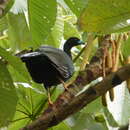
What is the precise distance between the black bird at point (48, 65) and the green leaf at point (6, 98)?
308 mm

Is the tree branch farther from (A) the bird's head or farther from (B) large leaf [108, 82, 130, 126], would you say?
(A) the bird's head

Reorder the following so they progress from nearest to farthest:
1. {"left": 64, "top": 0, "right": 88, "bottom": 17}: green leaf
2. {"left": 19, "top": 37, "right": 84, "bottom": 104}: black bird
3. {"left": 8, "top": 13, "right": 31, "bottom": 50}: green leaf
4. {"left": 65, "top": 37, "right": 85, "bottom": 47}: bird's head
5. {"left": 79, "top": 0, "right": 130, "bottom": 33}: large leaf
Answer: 1. {"left": 79, "top": 0, "right": 130, "bottom": 33}: large leaf
2. {"left": 64, "top": 0, "right": 88, "bottom": 17}: green leaf
3. {"left": 8, "top": 13, "right": 31, "bottom": 50}: green leaf
4. {"left": 19, "top": 37, "right": 84, "bottom": 104}: black bird
5. {"left": 65, "top": 37, "right": 85, "bottom": 47}: bird's head

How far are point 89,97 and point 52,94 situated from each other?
2.35ft

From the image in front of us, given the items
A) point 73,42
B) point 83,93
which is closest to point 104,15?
point 83,93

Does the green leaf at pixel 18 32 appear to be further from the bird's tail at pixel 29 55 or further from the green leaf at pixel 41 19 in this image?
the green leaf at pixel 41 19

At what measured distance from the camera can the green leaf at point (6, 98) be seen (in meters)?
1.12

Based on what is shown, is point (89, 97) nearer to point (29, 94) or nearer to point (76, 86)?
point (76, 86)

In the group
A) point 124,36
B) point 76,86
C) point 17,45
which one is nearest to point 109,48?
point 124,36

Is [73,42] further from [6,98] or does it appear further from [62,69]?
[6,98]

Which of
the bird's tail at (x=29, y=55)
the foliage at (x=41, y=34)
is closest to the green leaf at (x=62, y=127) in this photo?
the foliage at (x=41, y=34)

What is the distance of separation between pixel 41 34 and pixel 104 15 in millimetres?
372

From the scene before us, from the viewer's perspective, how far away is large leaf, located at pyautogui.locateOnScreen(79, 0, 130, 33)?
0.77 m

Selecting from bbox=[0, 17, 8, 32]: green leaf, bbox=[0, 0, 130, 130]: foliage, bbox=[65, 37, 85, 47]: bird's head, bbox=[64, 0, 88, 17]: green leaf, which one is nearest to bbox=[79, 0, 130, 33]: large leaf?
bbox=[0, 0, 130, 130]: foliage

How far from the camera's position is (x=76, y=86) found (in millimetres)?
1202
